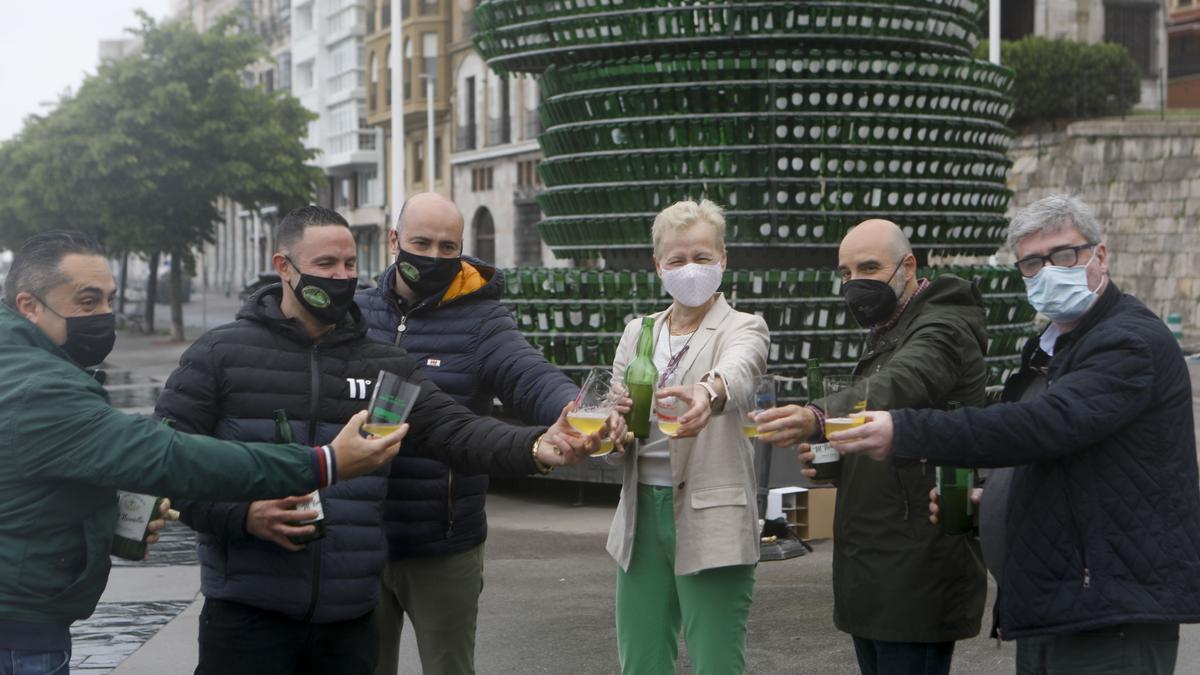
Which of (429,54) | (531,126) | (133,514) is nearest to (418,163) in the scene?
(429,54)

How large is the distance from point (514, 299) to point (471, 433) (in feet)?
20.1

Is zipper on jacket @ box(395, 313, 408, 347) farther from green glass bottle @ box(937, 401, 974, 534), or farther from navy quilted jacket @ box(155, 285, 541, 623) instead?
green glass bottle @ box(937, 401, 974, 534)

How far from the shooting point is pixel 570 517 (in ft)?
33.2

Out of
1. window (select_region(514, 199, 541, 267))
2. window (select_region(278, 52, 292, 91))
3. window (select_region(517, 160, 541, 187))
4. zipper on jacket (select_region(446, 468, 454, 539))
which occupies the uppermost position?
window (select_region(278, 52, 292, 91))

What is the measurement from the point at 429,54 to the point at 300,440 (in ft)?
172

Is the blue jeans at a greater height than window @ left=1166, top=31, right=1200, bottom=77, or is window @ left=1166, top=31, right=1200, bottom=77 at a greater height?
window @ left=1166, top=31, right=1200, bottom=77

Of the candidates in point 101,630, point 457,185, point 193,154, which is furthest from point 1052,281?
point 457,185

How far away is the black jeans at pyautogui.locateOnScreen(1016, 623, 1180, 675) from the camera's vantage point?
3.53m

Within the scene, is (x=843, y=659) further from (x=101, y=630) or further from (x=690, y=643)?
(x=101, y=630)

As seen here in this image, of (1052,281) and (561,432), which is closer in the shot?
(1052,281)

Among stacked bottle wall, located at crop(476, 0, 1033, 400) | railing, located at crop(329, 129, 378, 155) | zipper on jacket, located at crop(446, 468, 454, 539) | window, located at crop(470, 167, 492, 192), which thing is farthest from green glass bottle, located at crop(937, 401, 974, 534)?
railing, located at crop(329, 129, 378, 155)

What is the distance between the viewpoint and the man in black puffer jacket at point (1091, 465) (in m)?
3.48

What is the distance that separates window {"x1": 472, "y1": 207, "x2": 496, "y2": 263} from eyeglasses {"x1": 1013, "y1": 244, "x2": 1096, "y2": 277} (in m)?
49.3

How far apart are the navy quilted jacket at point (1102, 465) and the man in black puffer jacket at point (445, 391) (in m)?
1.54
